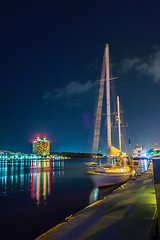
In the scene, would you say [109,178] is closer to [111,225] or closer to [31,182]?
[31,182]

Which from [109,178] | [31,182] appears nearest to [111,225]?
[109,178]

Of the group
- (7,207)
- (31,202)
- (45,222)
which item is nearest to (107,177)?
(31,202)

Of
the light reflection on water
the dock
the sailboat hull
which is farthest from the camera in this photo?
the sailboat hull

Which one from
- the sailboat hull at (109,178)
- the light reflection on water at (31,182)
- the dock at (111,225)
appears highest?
the dock at (111,225)

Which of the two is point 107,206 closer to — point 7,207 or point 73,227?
point 73,227

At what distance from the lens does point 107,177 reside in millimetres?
29969

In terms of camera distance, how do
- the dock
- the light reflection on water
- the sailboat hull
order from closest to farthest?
the dock
the light reflection on water
the sailboat hull

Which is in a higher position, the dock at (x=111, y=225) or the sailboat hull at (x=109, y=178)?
the dock at (x=111, y=225)

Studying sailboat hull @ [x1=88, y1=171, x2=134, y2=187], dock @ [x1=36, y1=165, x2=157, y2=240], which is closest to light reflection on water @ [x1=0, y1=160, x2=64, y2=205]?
sailboat hull @ [x1=88, y1=171, x2=134, y2=187]

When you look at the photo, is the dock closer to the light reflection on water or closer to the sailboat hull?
the light reflection on water

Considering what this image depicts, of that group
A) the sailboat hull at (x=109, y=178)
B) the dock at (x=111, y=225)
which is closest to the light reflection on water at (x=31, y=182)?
the sailboat hull at (x=109, y=178)

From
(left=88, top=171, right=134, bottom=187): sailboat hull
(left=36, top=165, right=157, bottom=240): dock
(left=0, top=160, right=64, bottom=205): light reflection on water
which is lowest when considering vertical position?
(left=0, top=160, right=64, bottom=205): light reflection on water

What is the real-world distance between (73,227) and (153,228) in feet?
10.5

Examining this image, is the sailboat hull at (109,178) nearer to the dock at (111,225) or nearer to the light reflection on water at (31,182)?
the light reflection on water at (31,182)
